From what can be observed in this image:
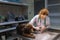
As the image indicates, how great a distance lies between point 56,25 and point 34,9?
94 centimetres

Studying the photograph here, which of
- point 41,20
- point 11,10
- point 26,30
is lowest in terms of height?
point 26,30

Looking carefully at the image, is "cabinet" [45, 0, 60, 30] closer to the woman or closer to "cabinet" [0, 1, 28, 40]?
"cabinet" [0, 1, 28, 40]

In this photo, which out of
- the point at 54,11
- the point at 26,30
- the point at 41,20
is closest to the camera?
the point at 26,30

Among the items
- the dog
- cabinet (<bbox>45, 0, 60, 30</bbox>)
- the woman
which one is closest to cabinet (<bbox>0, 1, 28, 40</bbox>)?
the dog

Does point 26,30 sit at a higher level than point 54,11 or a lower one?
lower

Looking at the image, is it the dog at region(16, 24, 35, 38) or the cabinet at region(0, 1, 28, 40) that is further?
the cabinet at region(0, 1, 28, 40)

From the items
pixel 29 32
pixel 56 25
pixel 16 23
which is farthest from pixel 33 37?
pixel 56 25

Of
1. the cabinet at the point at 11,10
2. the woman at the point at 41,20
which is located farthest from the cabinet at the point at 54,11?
the woman at the point at 41,20

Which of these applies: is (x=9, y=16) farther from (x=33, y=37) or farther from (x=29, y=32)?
(x=33, y=37)

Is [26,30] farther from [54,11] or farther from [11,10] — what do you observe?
[54,11]

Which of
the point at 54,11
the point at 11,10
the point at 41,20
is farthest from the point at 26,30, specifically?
the point at 54,11

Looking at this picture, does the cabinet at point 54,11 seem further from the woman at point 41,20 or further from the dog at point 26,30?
the dog at point 26,30

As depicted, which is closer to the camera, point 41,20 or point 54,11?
point 41,20

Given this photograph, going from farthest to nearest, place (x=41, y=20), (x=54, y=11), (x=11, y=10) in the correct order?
(x=54, y=11) → (x=11, y=10) → (x=41, y=20)
